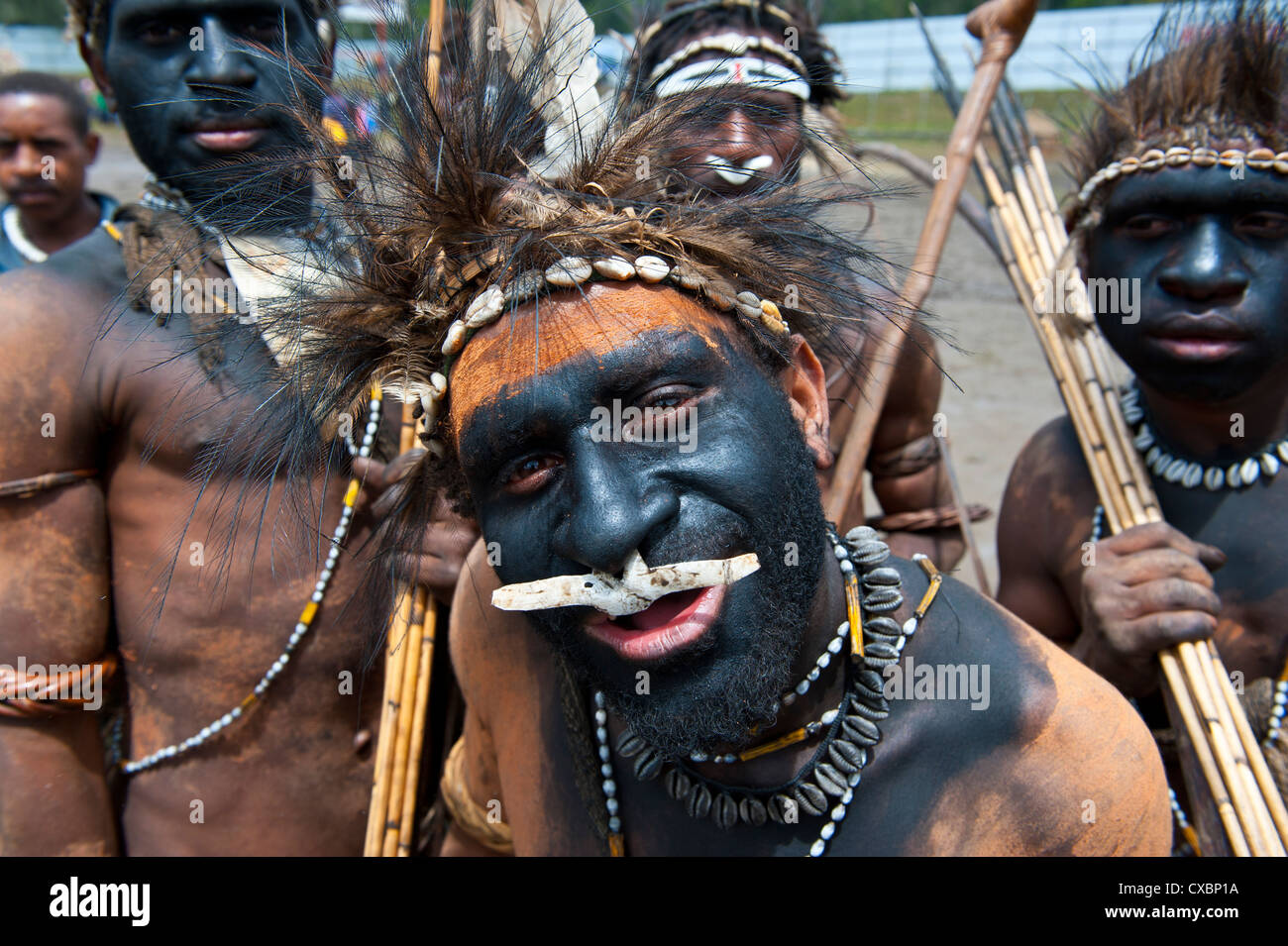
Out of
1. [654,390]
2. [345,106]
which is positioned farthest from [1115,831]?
[345,106]

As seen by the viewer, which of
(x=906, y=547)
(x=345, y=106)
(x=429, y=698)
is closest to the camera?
(x=345, y=106)

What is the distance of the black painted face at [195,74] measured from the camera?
86.7 inches

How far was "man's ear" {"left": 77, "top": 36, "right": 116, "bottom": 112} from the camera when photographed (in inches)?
95.3

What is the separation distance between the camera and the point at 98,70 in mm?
2477

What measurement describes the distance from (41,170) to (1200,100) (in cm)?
491

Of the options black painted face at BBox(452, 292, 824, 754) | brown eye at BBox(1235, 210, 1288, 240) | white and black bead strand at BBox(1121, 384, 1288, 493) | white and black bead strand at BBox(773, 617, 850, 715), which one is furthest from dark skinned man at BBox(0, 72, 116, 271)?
brown eye at BBox(1235, 210, 1288, 240)

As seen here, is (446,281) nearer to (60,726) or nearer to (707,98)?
(707,98)

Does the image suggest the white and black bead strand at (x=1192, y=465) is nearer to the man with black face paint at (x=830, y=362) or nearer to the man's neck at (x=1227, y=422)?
the man's neck at (x=1227, y=422)

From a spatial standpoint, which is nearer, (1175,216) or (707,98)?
(707,98)

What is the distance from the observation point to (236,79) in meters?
2.20

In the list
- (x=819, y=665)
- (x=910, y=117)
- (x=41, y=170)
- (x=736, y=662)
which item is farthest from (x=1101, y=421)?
(x=910, y=117)

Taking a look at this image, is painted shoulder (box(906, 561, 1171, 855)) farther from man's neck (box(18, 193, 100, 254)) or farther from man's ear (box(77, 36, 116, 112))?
man's neck (box(18, 193, 100, 254))

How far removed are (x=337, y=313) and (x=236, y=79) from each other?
3.05 ft

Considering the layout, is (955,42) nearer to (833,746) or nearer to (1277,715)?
(1277,715)
